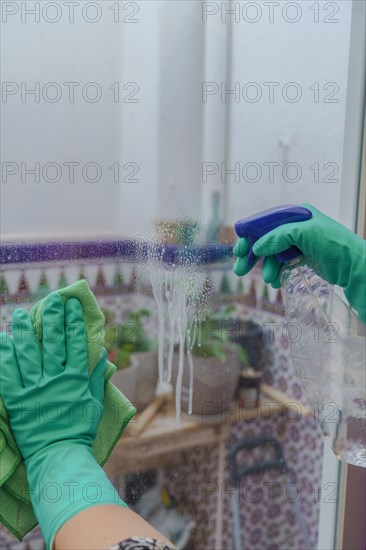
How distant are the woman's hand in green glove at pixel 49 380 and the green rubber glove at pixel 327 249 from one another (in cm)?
27

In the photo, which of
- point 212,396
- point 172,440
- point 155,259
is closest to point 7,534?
point 172,440

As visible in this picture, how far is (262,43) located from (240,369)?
578 millimetres

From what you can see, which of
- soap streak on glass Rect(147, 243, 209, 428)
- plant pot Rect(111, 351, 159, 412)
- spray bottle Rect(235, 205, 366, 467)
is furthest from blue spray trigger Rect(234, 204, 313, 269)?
plant pot Rect(111, 351, 159, 412)

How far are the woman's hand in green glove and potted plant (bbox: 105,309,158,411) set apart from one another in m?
0.17

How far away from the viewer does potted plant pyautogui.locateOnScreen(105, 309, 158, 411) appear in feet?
3.16

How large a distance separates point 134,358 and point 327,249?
40 cm

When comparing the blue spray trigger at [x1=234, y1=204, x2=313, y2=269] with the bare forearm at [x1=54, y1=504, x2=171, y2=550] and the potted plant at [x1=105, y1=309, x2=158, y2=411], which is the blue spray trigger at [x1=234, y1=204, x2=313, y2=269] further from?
the bare forearm at [x1=54, y1=504, x2=171, y2=550]

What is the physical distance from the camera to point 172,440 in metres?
1.04

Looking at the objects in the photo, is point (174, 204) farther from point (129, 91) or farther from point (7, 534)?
point (7, 534)

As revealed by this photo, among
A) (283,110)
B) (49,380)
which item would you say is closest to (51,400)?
(49,380)

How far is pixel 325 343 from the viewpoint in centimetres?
85

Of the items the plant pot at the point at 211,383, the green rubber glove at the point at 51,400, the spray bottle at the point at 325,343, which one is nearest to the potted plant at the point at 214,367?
the plant pot at the point at 211,383

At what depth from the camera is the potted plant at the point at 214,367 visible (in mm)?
1033

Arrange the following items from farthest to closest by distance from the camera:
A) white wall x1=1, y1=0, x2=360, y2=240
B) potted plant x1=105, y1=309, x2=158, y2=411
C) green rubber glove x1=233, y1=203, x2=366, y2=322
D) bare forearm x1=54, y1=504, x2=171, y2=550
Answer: potted plant x1=105, y1=309, x2=158, y2=411
white wall x1=1, y1=0, x2=360, y2=240
green rubber glove x1=233, y1=203, x2=366, y2=322
bare forearm x1=54, y1=504, x2=171, y2=550
